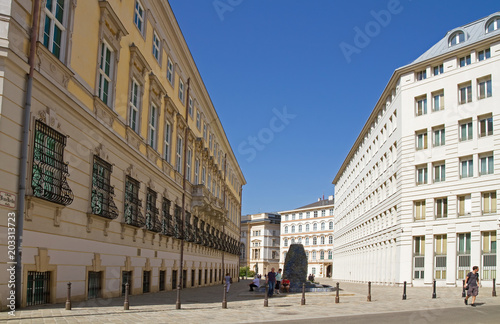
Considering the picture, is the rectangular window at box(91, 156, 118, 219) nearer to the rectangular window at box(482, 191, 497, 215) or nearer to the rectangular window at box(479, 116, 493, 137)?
the rectangular window at box(482, 191, 497, 215)

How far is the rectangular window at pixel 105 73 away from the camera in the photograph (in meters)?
17.8

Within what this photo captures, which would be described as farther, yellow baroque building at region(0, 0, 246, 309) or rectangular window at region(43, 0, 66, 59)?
rectangular window at region(43, 0, 66, 59)

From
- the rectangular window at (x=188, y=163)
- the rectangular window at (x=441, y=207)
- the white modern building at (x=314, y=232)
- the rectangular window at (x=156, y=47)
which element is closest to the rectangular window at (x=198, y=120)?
the rectangular window at (x=188, y=163)

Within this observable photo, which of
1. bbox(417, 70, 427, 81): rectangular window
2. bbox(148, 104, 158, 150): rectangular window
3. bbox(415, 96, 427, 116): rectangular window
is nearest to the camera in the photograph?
bbox(148, 104, 158, 150): rectangular window

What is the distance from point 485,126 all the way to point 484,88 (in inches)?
119

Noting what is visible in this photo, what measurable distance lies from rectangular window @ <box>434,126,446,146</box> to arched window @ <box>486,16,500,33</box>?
29.9 ft

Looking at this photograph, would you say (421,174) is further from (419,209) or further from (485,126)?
(485,126)

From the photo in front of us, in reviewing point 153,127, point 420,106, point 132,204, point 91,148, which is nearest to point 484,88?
point 420,106

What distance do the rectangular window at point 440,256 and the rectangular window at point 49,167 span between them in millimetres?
34158

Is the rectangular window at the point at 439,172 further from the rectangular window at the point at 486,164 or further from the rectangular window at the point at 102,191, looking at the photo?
the rectangular window at the point at 102,191

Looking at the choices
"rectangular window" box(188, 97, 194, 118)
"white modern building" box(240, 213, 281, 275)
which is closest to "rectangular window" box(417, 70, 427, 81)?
"rectangular window" box(188, 97, 194, 118)

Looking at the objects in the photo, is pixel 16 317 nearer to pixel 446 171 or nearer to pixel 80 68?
pixel 80 68

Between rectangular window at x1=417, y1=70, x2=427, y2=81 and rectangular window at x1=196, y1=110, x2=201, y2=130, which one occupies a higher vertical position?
rectangular window at x1=417, y1=70, x2=427, y2=81

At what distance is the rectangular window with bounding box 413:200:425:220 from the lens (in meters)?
43.5
